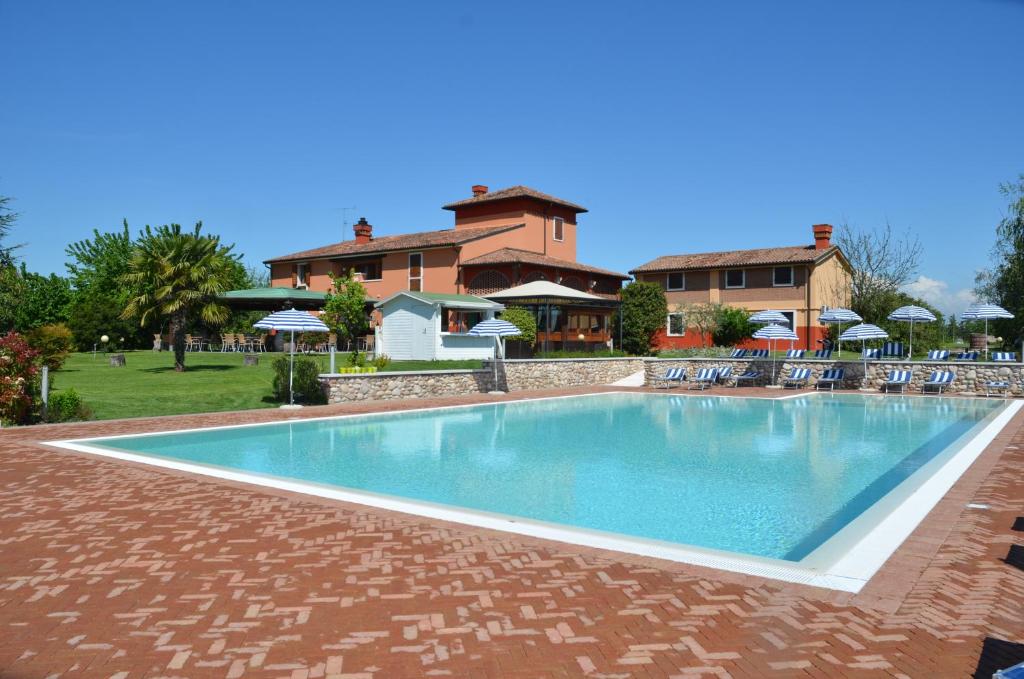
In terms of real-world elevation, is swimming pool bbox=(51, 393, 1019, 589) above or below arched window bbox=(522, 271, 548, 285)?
below

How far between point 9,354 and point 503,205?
27883mm

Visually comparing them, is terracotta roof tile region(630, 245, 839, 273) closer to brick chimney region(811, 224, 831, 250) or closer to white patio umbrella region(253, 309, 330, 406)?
brick chimney region(811, 224, 831, 250)

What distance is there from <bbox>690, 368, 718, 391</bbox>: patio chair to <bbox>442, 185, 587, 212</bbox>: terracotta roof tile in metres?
15.6

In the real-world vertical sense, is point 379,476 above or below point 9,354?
below

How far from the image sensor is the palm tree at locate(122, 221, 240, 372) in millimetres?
23578

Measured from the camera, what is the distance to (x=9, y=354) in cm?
1310

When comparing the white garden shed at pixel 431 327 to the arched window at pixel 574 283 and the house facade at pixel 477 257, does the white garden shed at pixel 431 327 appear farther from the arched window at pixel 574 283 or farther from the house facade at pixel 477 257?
the arched window at pixel 574 283

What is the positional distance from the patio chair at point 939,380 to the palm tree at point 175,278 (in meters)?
23.6

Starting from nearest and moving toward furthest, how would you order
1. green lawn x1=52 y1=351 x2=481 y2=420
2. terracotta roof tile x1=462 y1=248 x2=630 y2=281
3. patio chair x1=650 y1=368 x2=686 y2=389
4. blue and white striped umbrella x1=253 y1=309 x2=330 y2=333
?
1. green lawn x1=52 y1=351 x2=481 y2=420
2. blue and white striped umbrella x1=253 y1=309 x2=330 y2=333
3. patio chair x1=650 y1=368 x2=686 y2=389
4. terracotta roof tile x1=462 y1=248 x2=630 y2=281

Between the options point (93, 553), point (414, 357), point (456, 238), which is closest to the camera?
point (93, 553)

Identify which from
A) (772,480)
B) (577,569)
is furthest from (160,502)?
(772,480)

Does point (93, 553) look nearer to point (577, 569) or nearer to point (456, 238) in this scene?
point (577, 569)

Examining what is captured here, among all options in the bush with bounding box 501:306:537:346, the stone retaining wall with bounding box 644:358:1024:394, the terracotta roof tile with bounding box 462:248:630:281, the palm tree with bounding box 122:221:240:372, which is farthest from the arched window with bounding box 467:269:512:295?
the palm tree with bounding box 122:221:240:372

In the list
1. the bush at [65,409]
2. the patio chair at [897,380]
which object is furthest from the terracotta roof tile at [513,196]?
the bush at [65,409]
